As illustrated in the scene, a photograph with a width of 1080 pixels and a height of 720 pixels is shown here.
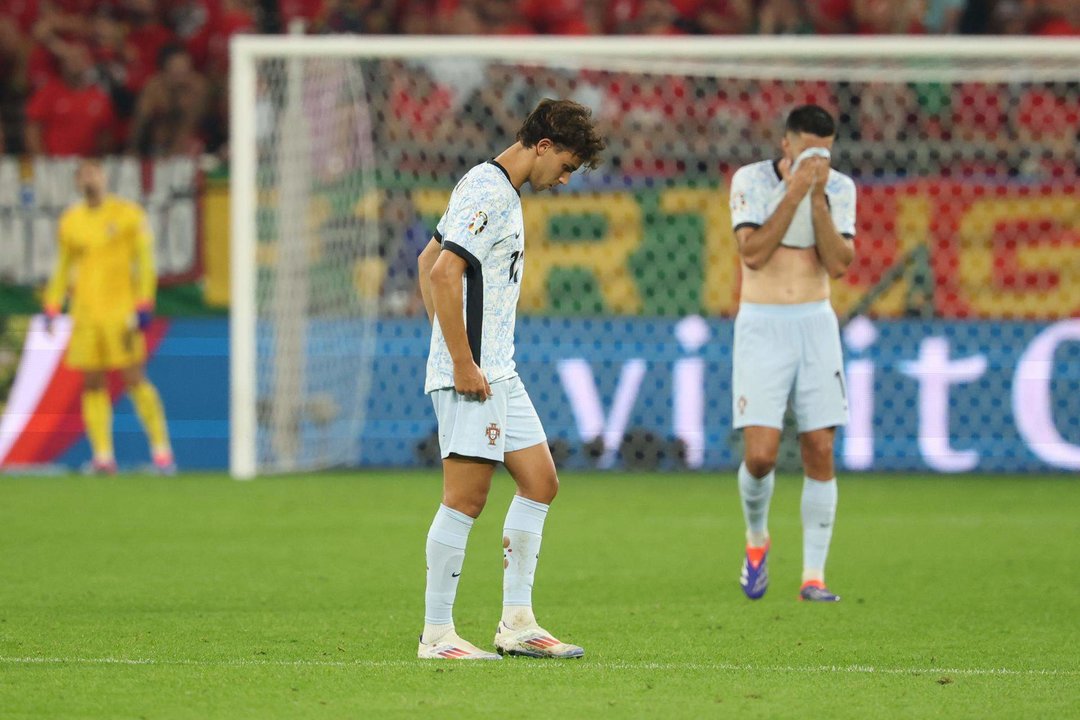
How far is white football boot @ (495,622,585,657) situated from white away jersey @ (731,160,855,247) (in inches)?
94.3

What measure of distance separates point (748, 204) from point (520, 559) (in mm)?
2347

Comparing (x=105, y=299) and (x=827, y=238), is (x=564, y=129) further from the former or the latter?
(x=105, y=299)

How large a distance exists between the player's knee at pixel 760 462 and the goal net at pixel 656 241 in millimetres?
5729

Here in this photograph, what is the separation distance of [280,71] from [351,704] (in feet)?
29.6

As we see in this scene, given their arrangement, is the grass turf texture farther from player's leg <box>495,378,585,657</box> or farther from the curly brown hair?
the curly brown hair

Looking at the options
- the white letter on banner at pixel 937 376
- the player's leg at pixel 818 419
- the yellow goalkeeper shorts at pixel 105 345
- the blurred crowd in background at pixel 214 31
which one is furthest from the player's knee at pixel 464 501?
the blurred crowd in background at pixel 214 31

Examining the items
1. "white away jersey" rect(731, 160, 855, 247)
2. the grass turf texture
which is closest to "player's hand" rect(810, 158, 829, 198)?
"white away jersey" rect(731, 160, 855, 247)

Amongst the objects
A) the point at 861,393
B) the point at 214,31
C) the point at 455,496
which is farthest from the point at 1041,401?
the point at 455,496

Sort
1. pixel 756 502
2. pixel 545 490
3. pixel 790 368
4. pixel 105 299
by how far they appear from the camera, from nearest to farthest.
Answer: pixel 545 490 < pixel 790 368 < pixel 756 502 < pixel 105 299

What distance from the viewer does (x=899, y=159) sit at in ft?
44.2

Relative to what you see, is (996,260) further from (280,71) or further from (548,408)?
(280,71)

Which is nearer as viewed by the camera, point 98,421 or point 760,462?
point 760,462

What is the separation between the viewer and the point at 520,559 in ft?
18.6

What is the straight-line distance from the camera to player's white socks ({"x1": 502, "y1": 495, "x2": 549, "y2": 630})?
5.65 metres
